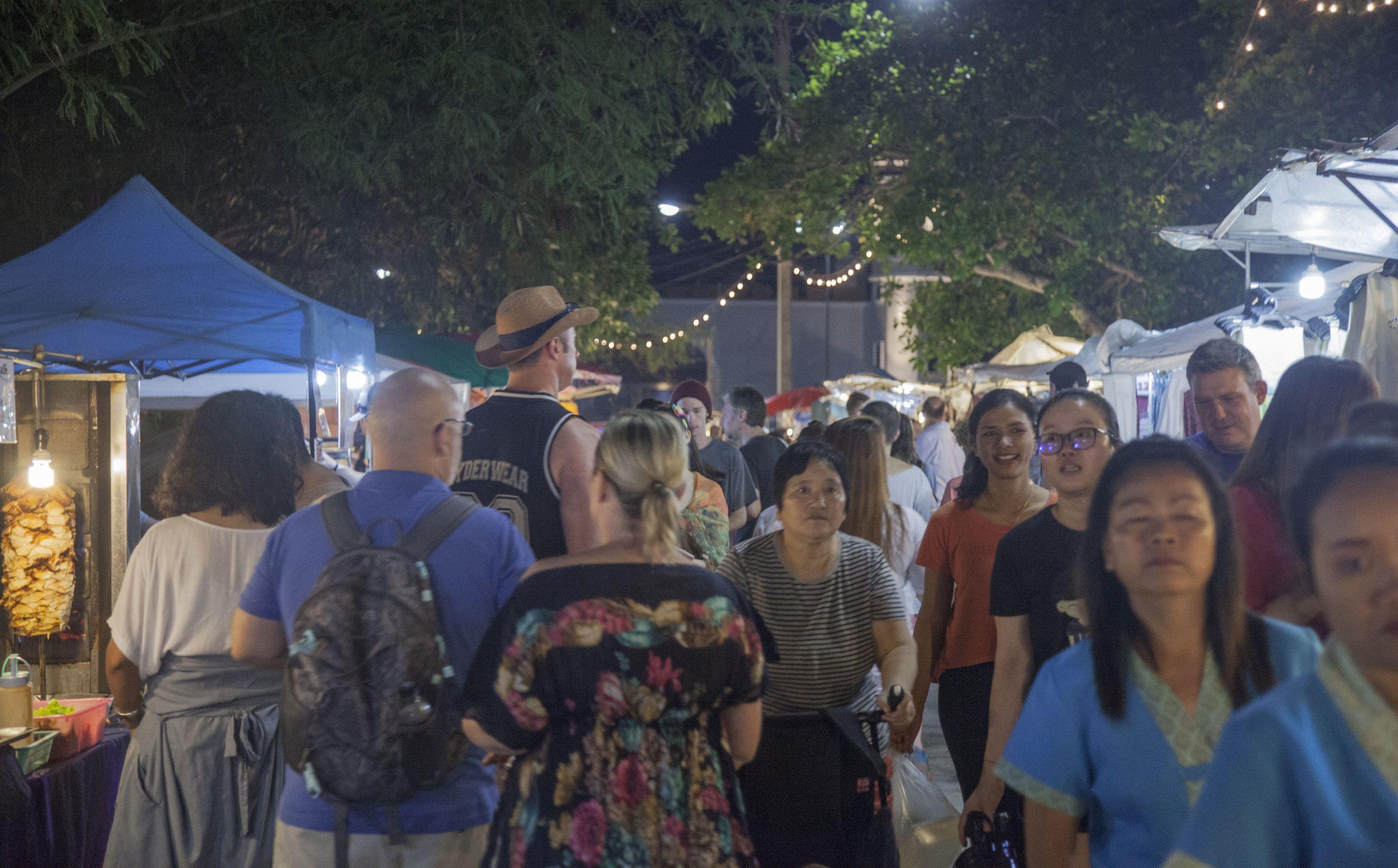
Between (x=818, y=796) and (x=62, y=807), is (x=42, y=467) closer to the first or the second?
(x=62, y=807)

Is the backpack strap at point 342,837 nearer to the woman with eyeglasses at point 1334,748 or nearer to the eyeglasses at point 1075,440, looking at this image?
the woman with eyeglasses at point 1334,748

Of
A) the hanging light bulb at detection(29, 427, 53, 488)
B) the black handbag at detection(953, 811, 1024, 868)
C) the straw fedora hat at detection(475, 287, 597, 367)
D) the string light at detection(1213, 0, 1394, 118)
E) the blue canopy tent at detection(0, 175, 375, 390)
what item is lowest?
the black handbag at detection(953, 811, 1024, 868)

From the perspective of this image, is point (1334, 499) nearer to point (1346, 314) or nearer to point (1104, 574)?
point (1104, 574)

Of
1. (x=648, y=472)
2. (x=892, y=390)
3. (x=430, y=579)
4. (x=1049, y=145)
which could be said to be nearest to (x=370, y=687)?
(x=430, y=579)

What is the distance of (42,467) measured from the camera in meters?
5.58

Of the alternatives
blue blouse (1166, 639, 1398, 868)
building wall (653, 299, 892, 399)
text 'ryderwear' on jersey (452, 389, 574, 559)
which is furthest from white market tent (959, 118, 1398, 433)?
building wall (653, 299, 892, 399)

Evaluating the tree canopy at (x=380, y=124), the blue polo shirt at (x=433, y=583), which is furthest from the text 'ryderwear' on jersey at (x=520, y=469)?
the tree canopy at (x=380, y=124)

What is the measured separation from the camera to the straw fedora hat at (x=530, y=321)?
4109 millimetres

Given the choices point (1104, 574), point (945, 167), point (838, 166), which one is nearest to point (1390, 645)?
point (1104, 574)

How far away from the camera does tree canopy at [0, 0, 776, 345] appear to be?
30.3 ft

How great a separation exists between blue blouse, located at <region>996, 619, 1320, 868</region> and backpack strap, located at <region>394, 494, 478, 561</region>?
4.94 ft

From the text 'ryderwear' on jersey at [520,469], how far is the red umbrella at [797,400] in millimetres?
25362

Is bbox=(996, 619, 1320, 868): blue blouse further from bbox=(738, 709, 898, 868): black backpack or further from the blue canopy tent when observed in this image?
the blue canopy tent

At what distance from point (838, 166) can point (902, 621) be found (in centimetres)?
1554
